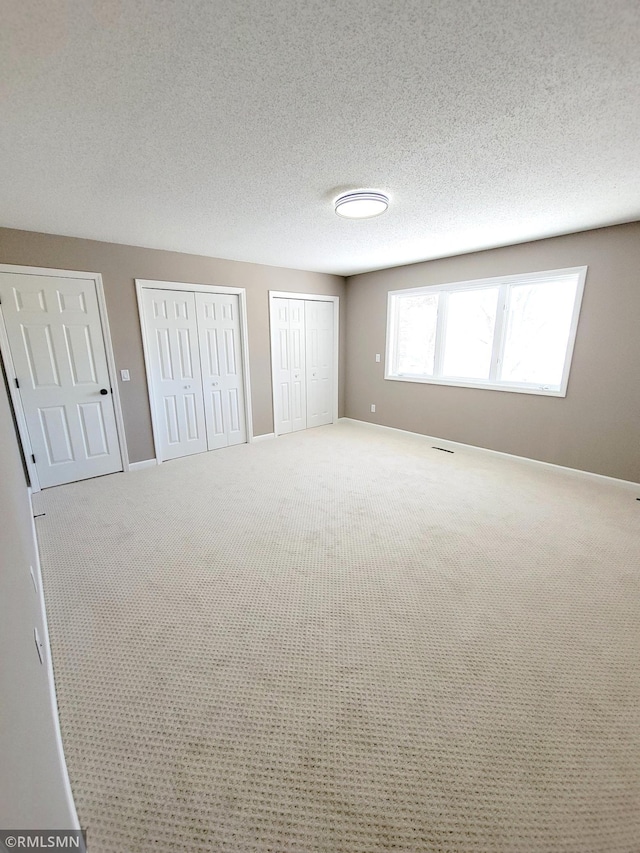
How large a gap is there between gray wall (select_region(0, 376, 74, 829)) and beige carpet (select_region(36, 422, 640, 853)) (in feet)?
1.00

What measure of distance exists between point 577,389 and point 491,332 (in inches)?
45.4

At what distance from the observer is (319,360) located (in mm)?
5598

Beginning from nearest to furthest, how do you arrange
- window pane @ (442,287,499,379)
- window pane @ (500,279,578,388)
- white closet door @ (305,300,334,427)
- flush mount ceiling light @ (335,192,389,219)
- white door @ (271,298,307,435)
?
flush mount ceiling light @ (335,192,389,219) → window pane @ (500,279,578,388) → window pane @ (442,287,499,379) → white door @ (271,298,307,435) → white closet door @ (305,300,334,427)

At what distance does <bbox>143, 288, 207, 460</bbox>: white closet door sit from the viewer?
392 cm

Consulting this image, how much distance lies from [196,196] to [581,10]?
6.95 ft

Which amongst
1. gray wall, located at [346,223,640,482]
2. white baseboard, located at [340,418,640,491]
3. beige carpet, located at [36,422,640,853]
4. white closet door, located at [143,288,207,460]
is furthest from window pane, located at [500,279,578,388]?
white closet door, located at [143,288,207,460]

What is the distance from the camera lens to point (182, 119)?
1.54 meters

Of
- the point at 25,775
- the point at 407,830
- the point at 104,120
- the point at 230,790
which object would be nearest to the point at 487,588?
the point at 407,830

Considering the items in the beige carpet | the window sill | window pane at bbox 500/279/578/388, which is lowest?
the beige carpet

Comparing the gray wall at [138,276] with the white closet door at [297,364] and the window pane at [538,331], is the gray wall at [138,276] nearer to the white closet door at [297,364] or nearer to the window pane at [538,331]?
the white closet door at [297,364]

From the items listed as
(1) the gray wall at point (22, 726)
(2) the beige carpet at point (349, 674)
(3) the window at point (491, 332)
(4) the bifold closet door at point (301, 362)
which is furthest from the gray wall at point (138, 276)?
(1) the gray wall at point (22, 726)

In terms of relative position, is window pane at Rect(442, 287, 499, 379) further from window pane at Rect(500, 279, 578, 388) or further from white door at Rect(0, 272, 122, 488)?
white door at Rect(0, 272, 122, 488)

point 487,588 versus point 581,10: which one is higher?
point 581,10

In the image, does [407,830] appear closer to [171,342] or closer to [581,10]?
[581,10]
